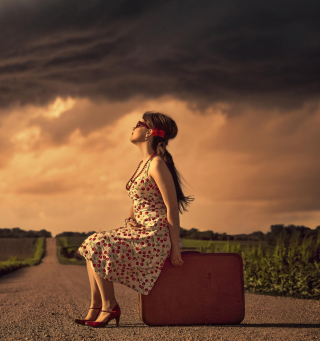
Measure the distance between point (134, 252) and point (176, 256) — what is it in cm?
43

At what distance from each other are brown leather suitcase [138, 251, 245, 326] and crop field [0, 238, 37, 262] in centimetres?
6265

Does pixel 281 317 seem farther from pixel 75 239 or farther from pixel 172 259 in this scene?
pixel 75 239

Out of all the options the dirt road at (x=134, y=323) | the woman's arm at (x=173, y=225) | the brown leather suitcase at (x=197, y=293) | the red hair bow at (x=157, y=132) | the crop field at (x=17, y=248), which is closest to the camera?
the dirt road at (x=134, y=323)

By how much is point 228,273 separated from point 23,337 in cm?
214

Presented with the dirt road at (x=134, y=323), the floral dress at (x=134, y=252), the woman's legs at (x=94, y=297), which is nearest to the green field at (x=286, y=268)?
the dirt road at (x=134, y=323)

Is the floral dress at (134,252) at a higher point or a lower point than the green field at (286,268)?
higher

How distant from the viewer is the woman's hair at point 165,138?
15.4ft

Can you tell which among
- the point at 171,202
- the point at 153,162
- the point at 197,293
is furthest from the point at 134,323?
the point at 153,162

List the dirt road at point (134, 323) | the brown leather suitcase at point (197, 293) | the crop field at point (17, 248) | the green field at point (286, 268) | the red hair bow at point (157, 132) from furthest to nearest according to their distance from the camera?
the crop field at point (17, 248)
the green field at point (286, 268)
the red hair bow at point (157, 132)
the brown leather suitcase at point (197, 293)
the dirt road at point (134, 323)

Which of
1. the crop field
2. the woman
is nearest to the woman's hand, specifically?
the woman

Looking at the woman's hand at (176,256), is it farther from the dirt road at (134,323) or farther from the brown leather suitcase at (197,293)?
the dirt road at (134,323)

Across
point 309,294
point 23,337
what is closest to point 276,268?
point 309,294

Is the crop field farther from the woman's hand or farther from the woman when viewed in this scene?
the woman's hand

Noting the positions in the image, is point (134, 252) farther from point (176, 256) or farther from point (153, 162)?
point (153, 162)
